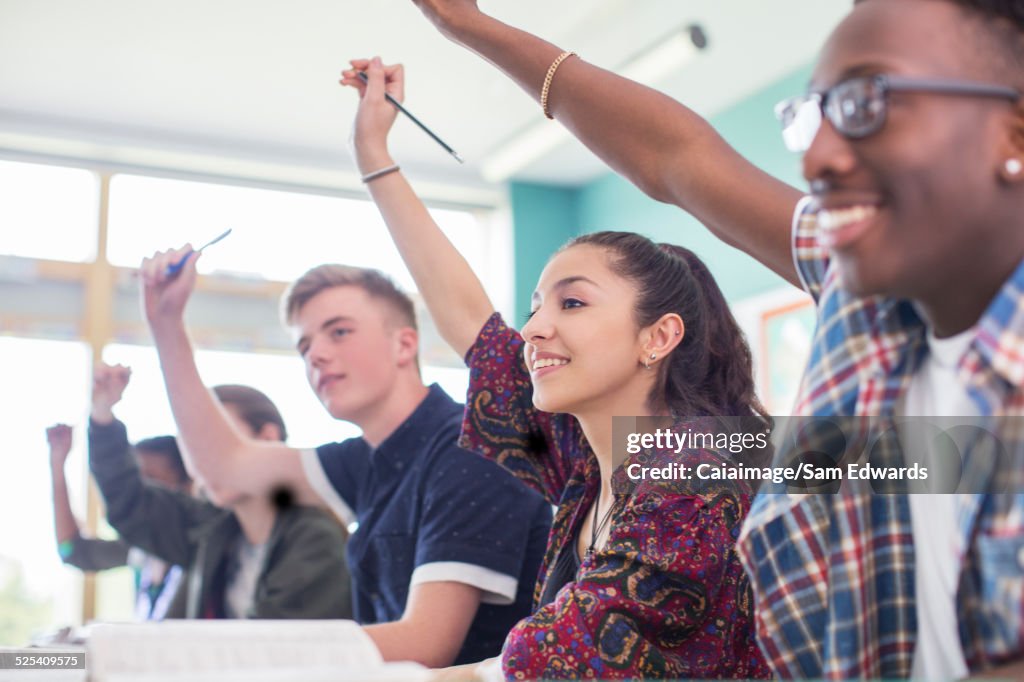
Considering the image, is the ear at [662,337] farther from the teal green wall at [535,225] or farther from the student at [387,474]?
the teal green wall at [535,225]

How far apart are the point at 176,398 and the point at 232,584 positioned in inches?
23.0

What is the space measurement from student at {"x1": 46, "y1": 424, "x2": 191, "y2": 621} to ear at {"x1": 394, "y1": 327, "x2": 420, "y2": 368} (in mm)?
1234

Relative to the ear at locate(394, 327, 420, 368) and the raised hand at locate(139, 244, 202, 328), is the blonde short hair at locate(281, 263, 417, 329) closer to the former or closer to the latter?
the ear at locate(394, 327, 420, 368)

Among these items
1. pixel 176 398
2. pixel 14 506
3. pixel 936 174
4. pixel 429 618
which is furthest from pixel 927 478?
pixel 14 506

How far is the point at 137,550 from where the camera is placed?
11.6 ft

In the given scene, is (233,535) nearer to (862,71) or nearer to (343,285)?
Result: (343,285)

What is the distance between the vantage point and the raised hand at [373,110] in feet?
5.22

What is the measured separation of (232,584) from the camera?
2.62m

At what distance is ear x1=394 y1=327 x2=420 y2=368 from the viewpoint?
210cm

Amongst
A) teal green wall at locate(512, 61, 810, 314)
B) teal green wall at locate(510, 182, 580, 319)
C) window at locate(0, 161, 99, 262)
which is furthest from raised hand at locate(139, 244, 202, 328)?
teal green wall at locate(510, 182, 580, 319)

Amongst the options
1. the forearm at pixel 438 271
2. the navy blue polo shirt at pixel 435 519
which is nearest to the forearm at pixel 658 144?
the forearm at pixel 438 271

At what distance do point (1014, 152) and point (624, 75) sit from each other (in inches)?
116

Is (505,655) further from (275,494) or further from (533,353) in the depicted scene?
(275,494)

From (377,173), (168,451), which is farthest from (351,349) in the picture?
(168,451)
